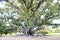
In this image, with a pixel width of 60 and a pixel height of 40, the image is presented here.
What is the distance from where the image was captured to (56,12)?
3.07 m

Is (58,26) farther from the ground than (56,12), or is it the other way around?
(56,12)

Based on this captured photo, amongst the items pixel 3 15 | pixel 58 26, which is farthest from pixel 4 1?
pixel 58 26

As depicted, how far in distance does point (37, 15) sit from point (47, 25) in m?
0.31

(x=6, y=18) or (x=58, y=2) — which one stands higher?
(x=58, y=2)

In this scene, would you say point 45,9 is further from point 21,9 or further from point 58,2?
point 21,9

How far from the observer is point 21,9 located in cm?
311

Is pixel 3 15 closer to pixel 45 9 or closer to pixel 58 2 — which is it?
pixel 45 9

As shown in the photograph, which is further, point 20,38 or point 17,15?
point 17,15

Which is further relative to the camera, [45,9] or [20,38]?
[45,9]

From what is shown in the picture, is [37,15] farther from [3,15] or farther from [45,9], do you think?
[3,15]

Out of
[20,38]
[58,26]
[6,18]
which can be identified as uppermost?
[6,18]

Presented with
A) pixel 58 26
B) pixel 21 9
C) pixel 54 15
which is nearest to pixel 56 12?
pixel 54 15

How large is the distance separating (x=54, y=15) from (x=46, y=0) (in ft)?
1.20

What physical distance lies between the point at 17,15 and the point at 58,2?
91 centimetres
